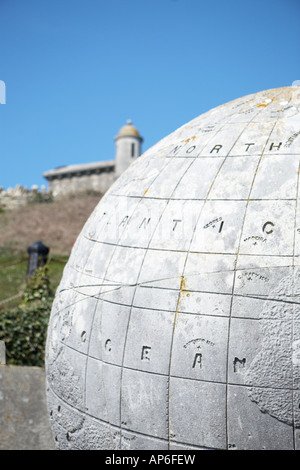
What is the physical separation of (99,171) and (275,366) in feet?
122

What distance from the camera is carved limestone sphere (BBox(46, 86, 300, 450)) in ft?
10.8

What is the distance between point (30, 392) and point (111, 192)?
437 centimetres

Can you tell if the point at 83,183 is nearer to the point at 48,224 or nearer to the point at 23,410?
the point at 48,224

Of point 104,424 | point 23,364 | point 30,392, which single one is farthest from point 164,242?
point 23,364

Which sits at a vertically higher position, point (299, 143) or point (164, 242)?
point (299, 143)

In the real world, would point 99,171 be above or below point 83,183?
above

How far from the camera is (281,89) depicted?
4.52 m

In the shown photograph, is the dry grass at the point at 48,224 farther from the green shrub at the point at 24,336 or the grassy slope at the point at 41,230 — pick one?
the green shrub at the point at 24,336

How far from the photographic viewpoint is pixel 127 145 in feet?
119

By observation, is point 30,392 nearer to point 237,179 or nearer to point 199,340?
point 199,340

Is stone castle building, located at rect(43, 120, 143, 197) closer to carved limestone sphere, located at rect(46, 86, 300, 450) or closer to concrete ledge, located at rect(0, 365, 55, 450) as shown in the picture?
concrete ledge, located at rect(0, 365, 55, 450)

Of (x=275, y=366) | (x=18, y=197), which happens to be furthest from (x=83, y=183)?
(x=275, y=366)

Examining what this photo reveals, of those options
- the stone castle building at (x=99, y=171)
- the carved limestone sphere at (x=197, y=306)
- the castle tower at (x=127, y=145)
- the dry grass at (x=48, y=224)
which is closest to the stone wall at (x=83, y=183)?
the stone castle building at (x=99, y=171)

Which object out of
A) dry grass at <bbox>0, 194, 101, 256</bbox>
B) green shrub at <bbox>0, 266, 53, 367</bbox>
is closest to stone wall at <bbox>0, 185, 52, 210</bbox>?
dry grass at <bbox>0, 194, 101, 256</bbox>
